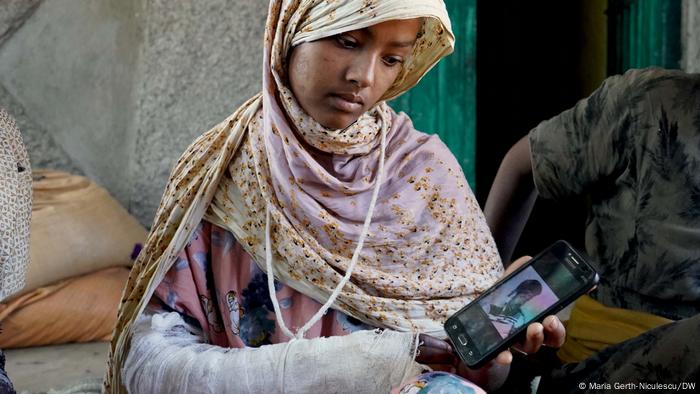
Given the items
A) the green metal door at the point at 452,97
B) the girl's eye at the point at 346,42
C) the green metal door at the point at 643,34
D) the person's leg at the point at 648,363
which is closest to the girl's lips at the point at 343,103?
the girl's eye at the point at 346,42

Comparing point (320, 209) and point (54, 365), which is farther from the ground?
point (320, 209)

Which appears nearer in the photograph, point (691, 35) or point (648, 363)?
point (648, 363)

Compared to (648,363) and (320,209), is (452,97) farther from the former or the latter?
(648,363)

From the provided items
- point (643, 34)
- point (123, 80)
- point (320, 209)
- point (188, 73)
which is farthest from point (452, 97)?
point (320, 209)

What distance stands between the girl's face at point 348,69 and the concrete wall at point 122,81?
209cm

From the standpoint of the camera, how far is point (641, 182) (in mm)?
2020

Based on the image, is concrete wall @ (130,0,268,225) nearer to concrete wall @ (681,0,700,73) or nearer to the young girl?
concrete wall @ (681,0,700,73)

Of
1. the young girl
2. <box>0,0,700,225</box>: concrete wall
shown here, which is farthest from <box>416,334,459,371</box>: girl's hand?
<box>0,0,700,225</box>: concrete wall

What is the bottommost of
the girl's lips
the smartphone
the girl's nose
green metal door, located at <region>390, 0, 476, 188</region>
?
the smartphone

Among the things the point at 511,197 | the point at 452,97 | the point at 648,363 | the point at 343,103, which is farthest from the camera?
the point at 452,97

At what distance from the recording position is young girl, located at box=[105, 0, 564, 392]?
1.88 meters

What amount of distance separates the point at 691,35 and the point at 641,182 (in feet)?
6.04

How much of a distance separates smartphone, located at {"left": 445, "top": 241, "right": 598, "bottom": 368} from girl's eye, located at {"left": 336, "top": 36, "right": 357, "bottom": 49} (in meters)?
0.58

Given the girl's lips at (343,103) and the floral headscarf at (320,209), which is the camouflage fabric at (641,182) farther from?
the girl's lips at (343,103)
